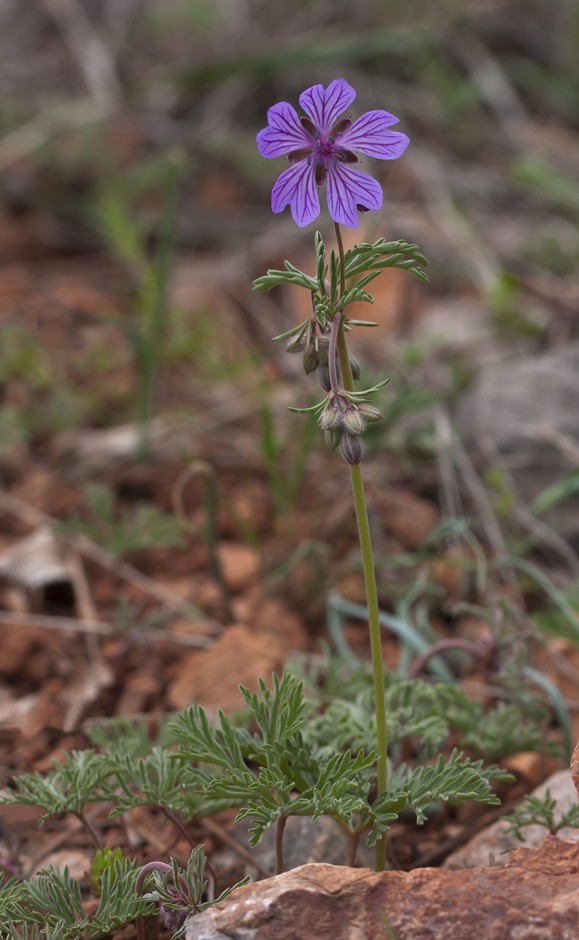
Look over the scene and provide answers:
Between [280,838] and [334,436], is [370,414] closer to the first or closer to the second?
[334,436]

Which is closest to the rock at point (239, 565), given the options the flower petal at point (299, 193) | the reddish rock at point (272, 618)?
the reddish rock at point (272, 618)

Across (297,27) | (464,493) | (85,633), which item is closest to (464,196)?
(297,27)

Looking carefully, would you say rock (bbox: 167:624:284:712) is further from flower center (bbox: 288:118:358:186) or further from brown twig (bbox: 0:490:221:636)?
flower center (bbox: 288:118:358:186)

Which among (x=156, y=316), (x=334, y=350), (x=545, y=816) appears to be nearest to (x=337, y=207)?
(x=334, y=350)

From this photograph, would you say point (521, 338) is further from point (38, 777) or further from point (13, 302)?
point (38, 777)

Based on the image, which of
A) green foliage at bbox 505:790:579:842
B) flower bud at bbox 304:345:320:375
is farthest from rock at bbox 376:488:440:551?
flower bud at bbox 304:345:320:375
